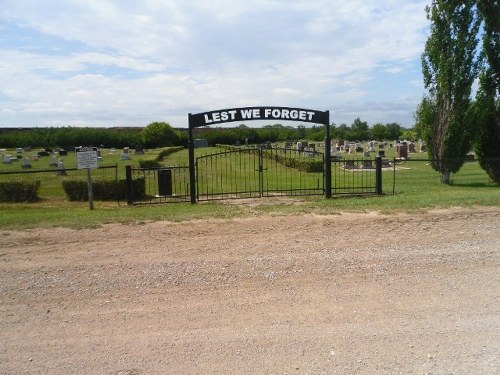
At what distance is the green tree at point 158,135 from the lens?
193 feet

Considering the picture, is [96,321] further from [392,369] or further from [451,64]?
[451,64]

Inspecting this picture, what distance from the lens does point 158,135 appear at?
59.0 metres

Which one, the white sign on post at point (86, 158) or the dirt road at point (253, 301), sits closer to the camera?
the dirt road at point (253, 301)

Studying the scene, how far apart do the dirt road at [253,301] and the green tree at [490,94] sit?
12.1m

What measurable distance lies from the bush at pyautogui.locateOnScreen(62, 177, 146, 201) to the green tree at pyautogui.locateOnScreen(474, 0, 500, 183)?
14.4 meters

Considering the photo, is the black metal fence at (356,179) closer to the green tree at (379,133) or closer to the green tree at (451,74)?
the green tree at (451,74)

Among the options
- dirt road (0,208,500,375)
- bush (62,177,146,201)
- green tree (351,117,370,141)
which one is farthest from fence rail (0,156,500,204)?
green tree (351,117,370,141)

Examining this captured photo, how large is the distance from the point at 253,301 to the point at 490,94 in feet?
58.3

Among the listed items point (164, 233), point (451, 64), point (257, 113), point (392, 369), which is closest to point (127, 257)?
point (164, 233)

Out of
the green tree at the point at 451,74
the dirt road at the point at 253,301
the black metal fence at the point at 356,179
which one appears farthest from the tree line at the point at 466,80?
the dirt road at the point at 253,301

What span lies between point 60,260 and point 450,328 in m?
5.31

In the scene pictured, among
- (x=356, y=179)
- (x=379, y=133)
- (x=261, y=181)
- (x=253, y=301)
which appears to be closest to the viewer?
(x=253, y=301)

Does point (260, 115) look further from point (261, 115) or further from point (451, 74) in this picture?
point (451, 74)

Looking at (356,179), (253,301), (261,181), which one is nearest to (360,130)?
(356,179)
